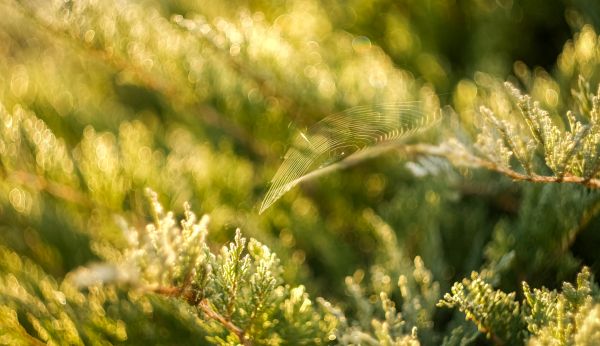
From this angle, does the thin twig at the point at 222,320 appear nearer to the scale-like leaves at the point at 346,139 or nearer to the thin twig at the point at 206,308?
the thin twig at the point at 206,308

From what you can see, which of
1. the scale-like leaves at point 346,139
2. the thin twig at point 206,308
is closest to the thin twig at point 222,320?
the thin twig at point 206,308

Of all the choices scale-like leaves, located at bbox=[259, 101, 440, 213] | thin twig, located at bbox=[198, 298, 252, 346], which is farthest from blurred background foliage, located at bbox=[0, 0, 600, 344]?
thin twig, located at bbox=[198, 298, 252, 346]

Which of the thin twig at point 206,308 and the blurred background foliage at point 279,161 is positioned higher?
the blurred background foliage at point 279,161

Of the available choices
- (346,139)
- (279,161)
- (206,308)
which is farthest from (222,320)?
(279,161)

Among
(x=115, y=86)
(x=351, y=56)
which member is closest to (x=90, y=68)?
(x=115, y=86)

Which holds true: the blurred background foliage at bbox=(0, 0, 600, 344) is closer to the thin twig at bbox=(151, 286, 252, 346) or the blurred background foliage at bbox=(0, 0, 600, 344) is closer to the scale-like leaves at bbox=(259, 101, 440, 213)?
Answer: the scale-like leaves at bbox=(259, 101, 440, 213)

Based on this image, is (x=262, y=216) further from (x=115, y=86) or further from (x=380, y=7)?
(x=115, y=86)

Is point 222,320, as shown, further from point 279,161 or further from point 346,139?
point 279,161
